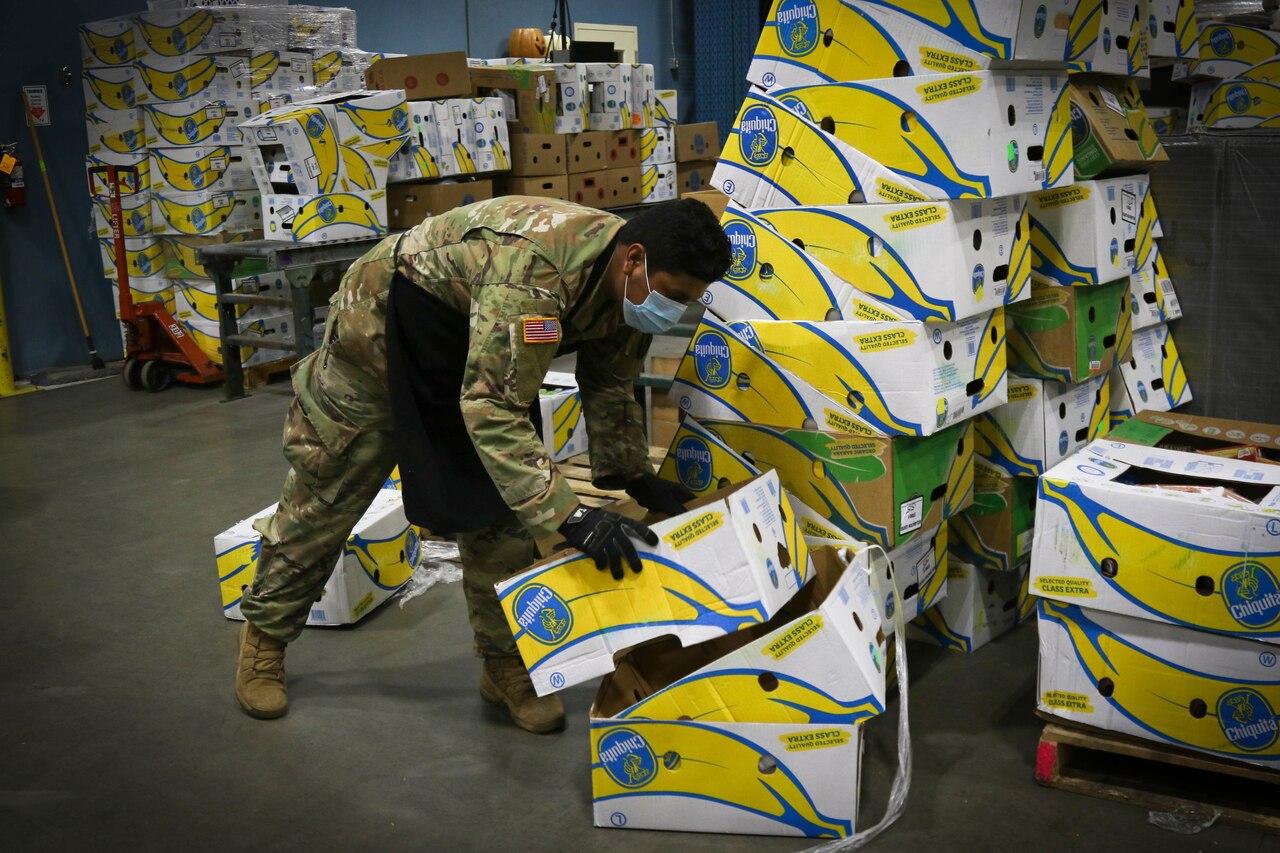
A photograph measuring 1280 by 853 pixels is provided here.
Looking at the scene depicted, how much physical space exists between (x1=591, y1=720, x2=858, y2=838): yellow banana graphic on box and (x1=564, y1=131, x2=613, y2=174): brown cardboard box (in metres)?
6.11

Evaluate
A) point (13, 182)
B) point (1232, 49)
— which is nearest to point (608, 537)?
point (1232, 49)

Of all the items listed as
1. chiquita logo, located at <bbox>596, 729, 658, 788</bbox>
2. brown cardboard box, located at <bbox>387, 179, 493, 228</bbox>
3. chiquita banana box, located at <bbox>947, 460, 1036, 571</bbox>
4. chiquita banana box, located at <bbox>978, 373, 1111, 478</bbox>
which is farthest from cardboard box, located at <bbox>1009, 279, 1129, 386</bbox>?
brown cardboard box, located at <bbox>387, 179, 493, 228</bbox>

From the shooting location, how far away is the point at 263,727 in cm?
281

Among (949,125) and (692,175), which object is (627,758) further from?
(692,175)

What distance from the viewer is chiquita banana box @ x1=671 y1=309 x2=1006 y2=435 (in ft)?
8.46

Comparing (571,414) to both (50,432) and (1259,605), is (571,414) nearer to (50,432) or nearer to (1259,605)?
(1259,605)

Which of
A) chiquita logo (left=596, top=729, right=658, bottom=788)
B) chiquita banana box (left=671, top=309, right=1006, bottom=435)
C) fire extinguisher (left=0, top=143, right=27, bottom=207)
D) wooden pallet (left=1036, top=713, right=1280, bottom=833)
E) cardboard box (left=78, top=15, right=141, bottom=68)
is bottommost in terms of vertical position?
wooden pallet (left=1036, top=713, right=1280, bottom=833)

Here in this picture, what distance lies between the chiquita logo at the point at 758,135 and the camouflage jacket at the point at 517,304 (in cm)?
62

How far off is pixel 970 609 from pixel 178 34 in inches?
221

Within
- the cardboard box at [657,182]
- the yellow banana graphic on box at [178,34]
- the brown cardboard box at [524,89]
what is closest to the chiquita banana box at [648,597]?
the yellow banana graphic on box at [178,34]

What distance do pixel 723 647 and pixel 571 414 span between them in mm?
1698

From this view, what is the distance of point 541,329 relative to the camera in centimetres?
221

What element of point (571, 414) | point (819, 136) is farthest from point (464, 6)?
point (819, 136)

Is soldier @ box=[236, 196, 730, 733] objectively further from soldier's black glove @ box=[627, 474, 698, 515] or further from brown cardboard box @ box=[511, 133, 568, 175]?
brown cardboard box @ box=[511, 133, 568, 175]
